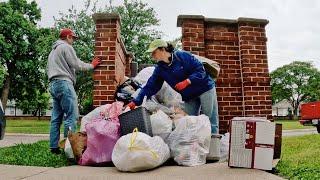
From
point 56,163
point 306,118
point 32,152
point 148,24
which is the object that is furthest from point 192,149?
point 148,24

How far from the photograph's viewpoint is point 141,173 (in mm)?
4094

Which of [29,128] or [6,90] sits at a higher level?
[6,90]

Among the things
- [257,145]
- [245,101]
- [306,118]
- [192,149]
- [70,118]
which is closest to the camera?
[257,145]

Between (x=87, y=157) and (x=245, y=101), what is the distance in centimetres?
273

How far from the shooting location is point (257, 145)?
4172mm

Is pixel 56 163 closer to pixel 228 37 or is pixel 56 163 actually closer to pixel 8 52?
pixel 228 37

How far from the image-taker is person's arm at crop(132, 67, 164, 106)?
5.26 m

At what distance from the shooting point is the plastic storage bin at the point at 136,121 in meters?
4.70

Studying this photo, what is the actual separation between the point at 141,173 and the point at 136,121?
0.78 m

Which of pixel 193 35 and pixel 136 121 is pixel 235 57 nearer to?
pixel 193 35

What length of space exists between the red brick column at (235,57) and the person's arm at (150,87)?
139 centimetres

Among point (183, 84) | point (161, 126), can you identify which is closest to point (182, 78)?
point (183, 84)

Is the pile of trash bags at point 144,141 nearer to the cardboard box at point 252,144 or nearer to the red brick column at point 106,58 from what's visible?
the cardboard box at point 252,144

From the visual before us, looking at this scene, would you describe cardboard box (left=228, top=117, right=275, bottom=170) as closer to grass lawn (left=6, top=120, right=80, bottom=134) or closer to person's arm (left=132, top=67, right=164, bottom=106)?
person's arm (left=132, top=67, right=164, bottom=106)
